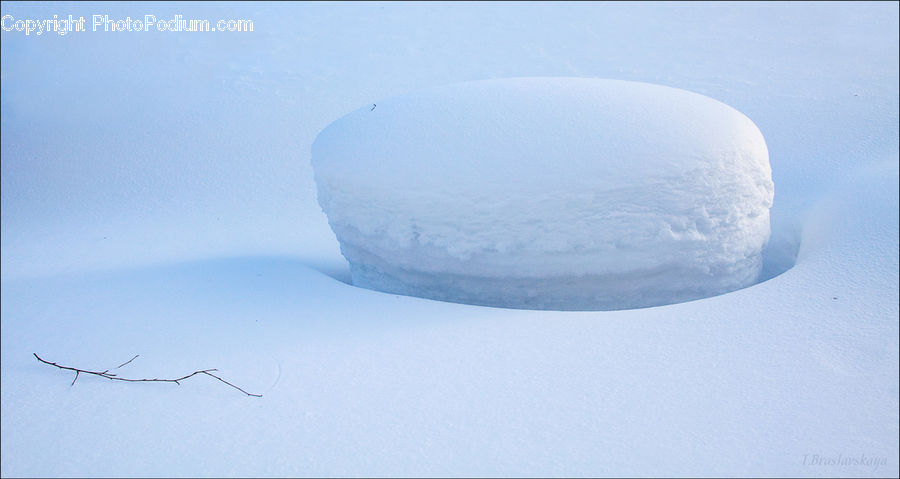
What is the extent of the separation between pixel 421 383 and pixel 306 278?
102cm

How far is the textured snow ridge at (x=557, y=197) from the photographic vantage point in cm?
239

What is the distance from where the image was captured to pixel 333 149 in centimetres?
277

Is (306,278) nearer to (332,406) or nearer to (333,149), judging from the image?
(333,149)

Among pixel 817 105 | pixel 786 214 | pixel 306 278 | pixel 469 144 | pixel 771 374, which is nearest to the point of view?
pixel 771 374

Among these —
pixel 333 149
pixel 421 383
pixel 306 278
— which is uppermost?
pixel 333 149

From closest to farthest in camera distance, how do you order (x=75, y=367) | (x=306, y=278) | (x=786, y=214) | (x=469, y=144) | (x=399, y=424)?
1. (x=399, y=424)
2. (x=75, y=367)
3. (x=469, y=144)
4. (x=306, y=278)
5. (x=786, y=214)

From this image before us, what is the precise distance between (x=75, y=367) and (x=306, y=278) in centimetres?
92

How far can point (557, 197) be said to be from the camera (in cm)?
237

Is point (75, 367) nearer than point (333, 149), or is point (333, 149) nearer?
point (75, 367)

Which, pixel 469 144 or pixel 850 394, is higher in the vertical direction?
pixel 469 144

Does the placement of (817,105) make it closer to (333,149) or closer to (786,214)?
(786,214)

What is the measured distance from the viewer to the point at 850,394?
1.77 m

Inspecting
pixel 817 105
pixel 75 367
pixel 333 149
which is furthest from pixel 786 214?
pixel 75 367

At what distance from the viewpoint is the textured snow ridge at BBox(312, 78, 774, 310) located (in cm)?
239
